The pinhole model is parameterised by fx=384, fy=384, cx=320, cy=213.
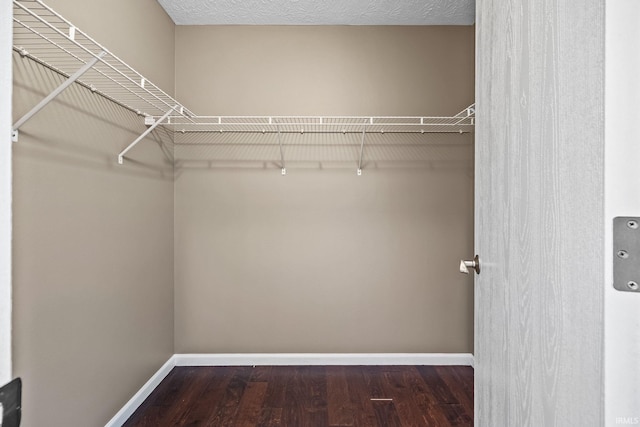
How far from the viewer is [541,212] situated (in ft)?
2.05

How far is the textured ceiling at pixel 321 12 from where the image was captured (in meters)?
2.39

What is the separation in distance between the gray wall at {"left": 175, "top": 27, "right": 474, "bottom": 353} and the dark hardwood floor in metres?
0.19

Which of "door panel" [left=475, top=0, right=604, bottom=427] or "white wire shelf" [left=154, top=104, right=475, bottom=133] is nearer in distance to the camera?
"door panel" [left=475, top=0, right=604, bottom=427]

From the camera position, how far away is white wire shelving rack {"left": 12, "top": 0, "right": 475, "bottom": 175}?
4.14ft

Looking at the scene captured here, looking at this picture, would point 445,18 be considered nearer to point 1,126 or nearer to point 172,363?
point 1,126

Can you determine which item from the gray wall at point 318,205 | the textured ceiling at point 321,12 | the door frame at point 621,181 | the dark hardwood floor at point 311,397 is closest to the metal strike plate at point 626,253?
the door frame at point 621,181

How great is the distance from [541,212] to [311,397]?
6.33 ft

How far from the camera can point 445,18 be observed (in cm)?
259

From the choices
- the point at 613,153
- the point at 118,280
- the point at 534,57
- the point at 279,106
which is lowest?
the point at 118,280

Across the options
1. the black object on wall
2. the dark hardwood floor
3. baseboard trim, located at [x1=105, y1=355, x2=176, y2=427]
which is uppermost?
the black object on wall

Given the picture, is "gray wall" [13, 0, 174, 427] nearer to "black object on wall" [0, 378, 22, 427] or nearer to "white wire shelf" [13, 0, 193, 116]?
"white wire shelf" [13, 0, 193, 116]

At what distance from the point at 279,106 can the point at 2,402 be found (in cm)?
244

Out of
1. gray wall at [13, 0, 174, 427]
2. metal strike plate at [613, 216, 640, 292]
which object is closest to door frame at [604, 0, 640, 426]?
metal strike plate at [613, 216, 640, 292]

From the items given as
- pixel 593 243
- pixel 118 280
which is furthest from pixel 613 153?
pixel 118 280
